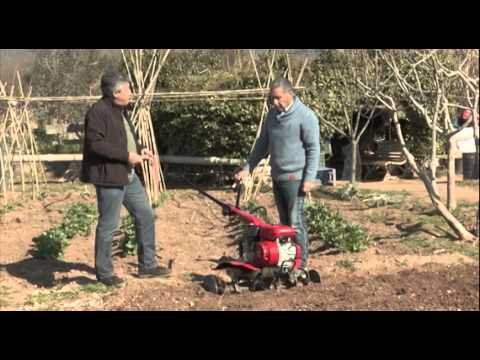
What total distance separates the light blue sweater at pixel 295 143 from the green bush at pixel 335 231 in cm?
147

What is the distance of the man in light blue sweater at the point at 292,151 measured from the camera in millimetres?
5547

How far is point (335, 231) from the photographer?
7.10 m

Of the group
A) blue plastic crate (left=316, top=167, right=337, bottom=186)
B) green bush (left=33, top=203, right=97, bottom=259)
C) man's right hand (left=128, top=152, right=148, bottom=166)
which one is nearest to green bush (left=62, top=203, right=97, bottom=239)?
green bush (left=33, top=203, right=97, bottom=259)

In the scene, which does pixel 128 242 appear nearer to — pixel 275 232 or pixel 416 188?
pixel 275 232

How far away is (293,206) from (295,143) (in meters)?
0.56

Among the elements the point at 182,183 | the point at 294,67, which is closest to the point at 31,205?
the point at 182,183

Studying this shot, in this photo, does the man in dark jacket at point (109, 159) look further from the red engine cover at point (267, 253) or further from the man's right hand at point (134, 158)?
the red engine cover at point (267, 253)

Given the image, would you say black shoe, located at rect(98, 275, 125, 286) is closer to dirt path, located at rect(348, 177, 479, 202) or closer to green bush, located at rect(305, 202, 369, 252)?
green bush, located at rect(305, 202, 369, 252)

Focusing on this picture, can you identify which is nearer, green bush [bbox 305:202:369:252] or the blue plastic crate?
green bush [bbox 305:202:369:252]

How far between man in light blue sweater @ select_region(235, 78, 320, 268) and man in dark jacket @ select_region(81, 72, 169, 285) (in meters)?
1.05

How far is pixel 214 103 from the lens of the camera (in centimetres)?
1130

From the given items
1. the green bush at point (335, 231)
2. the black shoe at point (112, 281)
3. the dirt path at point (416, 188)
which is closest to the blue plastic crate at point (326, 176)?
the dirt path at point (416, 188)

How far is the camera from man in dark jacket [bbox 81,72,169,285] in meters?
5.54

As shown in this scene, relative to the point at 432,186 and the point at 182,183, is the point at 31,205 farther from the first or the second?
the point at 432,186
